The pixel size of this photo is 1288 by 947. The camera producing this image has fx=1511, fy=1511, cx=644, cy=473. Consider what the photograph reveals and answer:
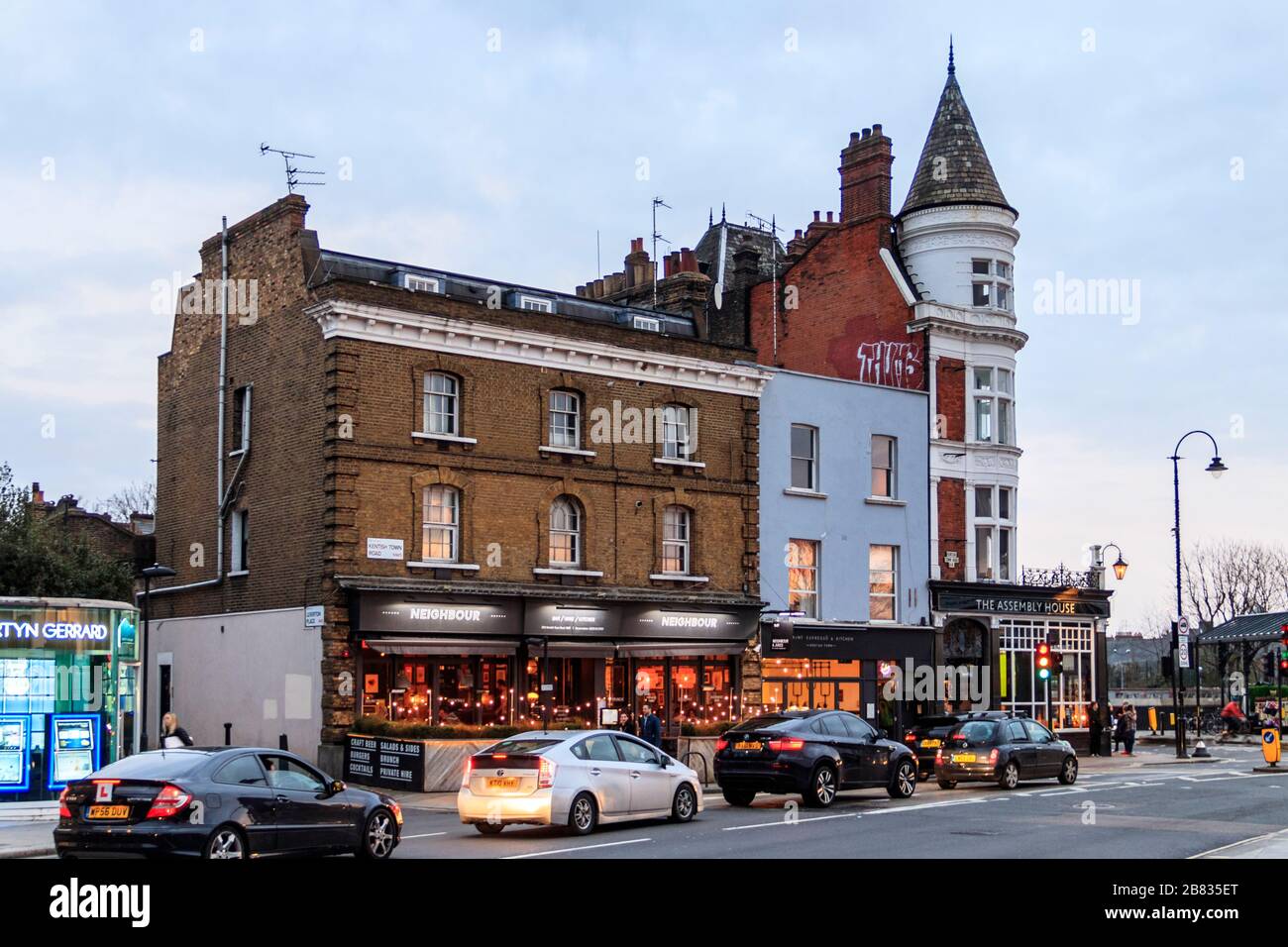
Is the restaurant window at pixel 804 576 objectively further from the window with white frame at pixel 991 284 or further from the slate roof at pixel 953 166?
the slate roof at pixel 953 166

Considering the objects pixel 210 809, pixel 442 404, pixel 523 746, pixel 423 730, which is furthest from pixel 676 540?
pixel 210 809

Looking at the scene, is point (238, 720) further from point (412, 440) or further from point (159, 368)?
point (159, 368)

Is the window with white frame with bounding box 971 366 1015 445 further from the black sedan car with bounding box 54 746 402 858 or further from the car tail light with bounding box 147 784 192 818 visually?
the car tail light with bounding box 147 784 192 818

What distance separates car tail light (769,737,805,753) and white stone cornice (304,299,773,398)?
12.6 metres

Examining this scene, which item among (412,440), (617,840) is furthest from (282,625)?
(617,840)

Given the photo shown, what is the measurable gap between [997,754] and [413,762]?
11055 mm

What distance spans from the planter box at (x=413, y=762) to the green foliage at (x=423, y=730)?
0.87ft

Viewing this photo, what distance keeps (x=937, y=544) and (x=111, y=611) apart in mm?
26157

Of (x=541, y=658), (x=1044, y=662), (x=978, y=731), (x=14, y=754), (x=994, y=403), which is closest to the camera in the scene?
(x=14, y=754)

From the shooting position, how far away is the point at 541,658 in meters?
33.9

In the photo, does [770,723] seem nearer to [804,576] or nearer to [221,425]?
[804,576]

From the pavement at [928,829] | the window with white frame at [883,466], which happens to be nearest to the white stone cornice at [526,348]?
the window with white frame at [883,466]

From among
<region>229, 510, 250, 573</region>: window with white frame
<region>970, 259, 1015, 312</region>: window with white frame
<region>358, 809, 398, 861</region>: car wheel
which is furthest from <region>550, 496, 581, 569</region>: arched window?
<region>358, 809, 398, 861</region>: car wheel

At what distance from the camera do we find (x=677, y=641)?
36406 mm
